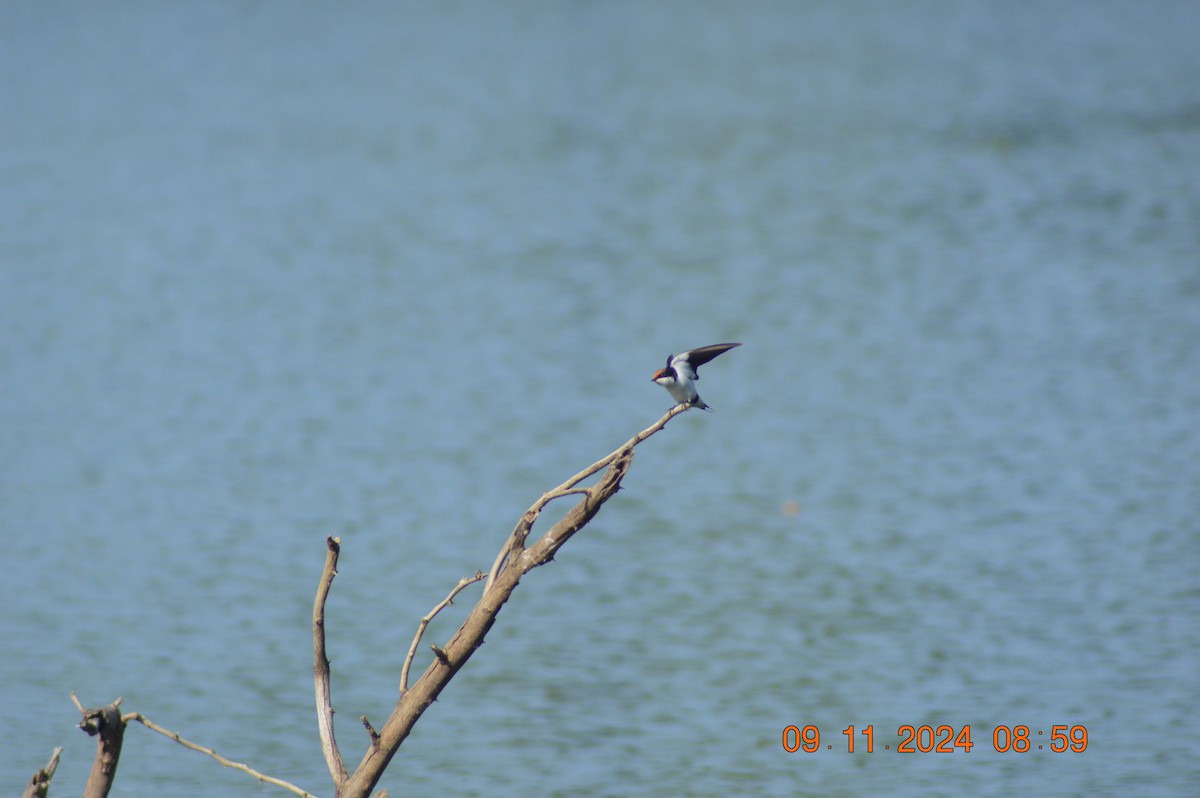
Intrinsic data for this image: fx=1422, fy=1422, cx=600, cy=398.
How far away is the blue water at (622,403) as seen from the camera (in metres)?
6.99

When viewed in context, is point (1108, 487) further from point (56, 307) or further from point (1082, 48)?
point (1082, 48)

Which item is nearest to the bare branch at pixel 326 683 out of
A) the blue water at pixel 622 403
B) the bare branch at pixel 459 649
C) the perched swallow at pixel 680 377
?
the bare branch at pixel 459 649

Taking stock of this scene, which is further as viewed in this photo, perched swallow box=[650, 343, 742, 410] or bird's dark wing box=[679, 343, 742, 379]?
perched swallow box=[650, 343, 742, 410]

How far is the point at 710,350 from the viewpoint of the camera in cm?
354

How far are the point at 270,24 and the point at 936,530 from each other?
20443 mm

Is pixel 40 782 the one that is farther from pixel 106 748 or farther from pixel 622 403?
pixel 622 403

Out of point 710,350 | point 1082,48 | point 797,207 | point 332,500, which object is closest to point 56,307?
point 332,500
